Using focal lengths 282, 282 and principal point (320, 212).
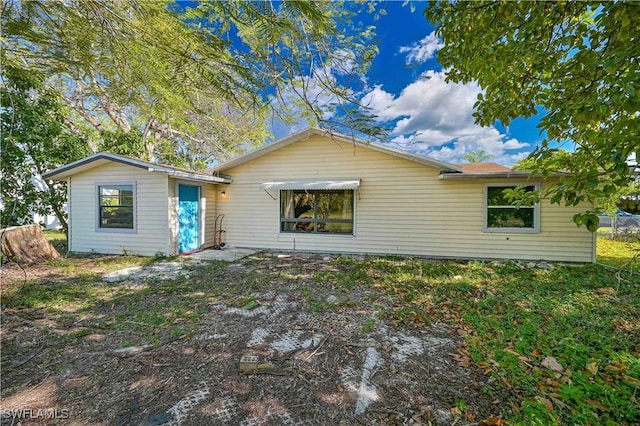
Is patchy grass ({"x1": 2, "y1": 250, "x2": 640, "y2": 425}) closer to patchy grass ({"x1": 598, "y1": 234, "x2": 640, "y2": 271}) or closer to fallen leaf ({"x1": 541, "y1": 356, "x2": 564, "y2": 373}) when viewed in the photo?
fallen leaf ({"x1": 541, "y1": 356, "x2": 564, "y2": 373})

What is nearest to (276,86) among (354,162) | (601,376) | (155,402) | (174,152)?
(155,402)

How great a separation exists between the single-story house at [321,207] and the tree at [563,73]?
13.5 ft

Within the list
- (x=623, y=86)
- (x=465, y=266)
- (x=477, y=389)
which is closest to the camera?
(x=623, y=86)

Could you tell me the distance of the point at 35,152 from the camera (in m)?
8.76

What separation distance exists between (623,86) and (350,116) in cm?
170

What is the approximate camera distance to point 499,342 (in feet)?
10.2

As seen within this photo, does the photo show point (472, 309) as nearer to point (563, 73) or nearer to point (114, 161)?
point (563, 73)

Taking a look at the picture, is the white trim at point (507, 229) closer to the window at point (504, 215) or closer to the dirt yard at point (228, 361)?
the window at point (504, 215)

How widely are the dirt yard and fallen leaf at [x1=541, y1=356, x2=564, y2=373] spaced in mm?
688

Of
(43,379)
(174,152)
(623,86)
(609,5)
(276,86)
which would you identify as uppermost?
(174,152)

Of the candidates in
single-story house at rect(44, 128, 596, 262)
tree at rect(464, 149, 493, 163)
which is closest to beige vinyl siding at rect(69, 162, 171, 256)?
single-story house at rect(44, 128, 596, 262)

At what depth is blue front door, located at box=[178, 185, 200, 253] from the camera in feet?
27.2

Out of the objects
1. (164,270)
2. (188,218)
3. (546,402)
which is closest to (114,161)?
(188,218)

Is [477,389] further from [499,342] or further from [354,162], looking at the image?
[354,162]
